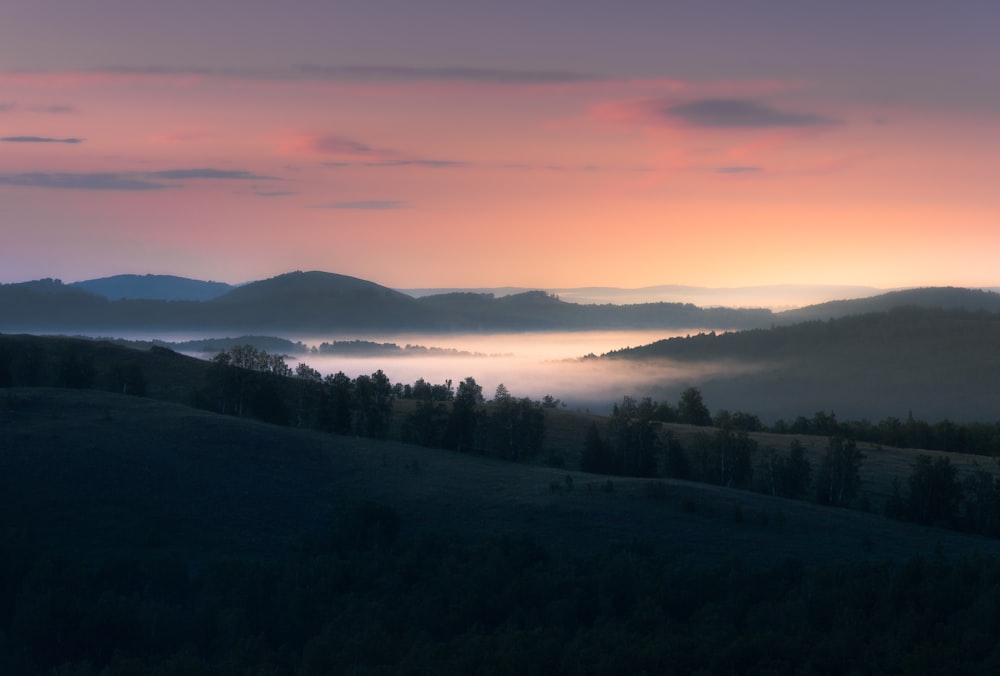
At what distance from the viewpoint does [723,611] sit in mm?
35844

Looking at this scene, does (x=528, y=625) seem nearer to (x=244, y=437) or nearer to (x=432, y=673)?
(x=432, y=673)

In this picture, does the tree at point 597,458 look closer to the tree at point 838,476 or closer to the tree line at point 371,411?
the tree line at point 371,411

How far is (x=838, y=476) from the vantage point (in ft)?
237

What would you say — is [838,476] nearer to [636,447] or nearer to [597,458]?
[636,447]

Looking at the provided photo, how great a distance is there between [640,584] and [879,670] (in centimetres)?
1067

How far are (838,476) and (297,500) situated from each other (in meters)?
41.2

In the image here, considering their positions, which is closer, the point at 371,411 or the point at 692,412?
the point at 371,411

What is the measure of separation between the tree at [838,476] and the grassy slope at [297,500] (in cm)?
1065

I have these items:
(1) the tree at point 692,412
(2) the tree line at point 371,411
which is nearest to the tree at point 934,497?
(2) the tree line at point 371,411

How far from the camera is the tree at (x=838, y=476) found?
2820 inches

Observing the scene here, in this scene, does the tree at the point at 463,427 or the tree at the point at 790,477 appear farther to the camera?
the tree at the point at 463,427

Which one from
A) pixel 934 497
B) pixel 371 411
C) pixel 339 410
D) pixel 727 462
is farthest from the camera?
pixel 371 411

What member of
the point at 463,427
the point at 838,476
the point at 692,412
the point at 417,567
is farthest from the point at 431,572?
the point at 692,412

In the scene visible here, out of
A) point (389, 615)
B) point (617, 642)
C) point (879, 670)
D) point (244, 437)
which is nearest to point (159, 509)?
point (244, 437)
